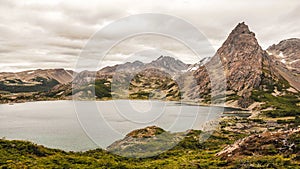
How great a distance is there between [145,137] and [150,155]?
830 inches

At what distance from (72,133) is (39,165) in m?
84.6

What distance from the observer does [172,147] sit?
279 ft

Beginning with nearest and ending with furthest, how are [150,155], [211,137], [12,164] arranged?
1. [12,164]
2. [150,155]
3. [211,137]

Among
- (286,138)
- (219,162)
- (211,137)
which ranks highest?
(286,138)

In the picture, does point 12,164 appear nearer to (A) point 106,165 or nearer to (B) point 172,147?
(A) point 106,165

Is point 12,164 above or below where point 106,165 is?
above

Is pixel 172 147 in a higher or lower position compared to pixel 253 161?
lower

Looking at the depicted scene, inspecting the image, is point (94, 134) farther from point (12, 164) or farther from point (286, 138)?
point (286, 138)

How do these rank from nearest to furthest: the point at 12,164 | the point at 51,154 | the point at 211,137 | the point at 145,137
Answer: the point at 12,164 < the point at 51,154 < the point at 145,137 < the point at 211,137

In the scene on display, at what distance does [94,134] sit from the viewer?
382 ft

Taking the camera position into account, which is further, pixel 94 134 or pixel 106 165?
pixel 94 134

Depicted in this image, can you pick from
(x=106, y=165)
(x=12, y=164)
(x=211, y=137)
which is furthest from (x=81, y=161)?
(x=211, y=137)

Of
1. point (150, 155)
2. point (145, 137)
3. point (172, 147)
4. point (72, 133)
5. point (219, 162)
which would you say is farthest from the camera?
point (72, 133)

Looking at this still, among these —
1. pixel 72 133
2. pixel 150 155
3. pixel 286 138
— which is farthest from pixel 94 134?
pixel 286 138
